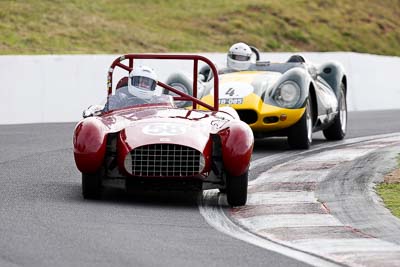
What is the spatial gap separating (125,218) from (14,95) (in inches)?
432

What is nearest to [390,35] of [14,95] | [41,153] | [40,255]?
[14,95]

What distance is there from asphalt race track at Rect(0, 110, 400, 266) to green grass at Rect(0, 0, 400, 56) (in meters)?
17.1

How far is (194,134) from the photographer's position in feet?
33.5

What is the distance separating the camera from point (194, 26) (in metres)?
35.0

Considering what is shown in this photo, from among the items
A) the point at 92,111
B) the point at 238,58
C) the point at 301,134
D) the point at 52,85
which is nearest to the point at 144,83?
the point at 92,111

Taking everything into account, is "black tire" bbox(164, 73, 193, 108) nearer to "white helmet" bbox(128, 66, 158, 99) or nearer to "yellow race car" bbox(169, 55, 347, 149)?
"yellow race car" bbox(169, 55, 347, 149)

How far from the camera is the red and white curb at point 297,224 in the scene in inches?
311

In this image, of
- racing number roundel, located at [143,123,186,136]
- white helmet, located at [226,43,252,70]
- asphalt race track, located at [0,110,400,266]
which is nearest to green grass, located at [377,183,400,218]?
asphalt race track, located at [0,110,400,266]

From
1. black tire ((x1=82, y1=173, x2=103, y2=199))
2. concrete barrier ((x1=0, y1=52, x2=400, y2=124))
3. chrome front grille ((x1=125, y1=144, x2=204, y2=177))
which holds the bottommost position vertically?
concrete barrier ((x1=0, y1=52, x2=400, y2=124))

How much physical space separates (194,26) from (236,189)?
25095 millimetres

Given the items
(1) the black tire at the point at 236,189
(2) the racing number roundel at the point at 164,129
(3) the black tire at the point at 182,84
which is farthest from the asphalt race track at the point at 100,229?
(3) the black tire at the point at 182,84

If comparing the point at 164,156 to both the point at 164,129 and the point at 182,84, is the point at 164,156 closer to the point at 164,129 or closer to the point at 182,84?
the point at 164,129

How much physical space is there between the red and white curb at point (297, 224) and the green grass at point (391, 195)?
53cm

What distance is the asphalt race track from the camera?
7.57 m
